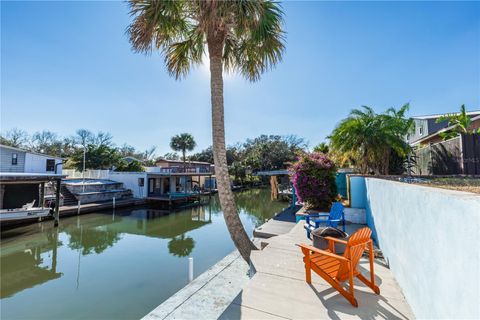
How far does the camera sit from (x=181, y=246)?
980 cm

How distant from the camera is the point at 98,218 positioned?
48.9 feet

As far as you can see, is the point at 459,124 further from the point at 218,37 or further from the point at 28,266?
the point at 28,266

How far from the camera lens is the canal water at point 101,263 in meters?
5.32

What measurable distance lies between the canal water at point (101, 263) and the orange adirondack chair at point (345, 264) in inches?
173

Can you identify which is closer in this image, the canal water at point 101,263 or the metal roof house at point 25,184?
the canal water at point 101,263

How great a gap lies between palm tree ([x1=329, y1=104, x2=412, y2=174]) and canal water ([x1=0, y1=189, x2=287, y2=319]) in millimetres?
6716

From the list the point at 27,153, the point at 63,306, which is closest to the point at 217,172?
the point at 63,306

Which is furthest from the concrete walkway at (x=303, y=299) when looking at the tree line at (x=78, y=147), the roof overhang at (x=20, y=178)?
the tree line at (x=78, y=147)

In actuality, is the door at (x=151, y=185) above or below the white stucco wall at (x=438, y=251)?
below

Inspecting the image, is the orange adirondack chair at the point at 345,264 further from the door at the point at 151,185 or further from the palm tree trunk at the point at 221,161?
the door at the point at 151,185


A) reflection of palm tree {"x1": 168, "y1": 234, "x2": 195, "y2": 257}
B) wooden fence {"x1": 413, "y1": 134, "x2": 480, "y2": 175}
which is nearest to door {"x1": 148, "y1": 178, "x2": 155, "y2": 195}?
reflection of palm tree {"x1": 168, "y1": 234, "x2": 195, "y2": 257}

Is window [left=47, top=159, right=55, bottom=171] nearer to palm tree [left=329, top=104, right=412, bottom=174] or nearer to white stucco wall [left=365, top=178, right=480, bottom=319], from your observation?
palm tree [left=329, top=104, right=412, bottom=174]

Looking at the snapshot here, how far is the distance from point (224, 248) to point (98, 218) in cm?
1088

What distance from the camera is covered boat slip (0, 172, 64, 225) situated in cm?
1141
